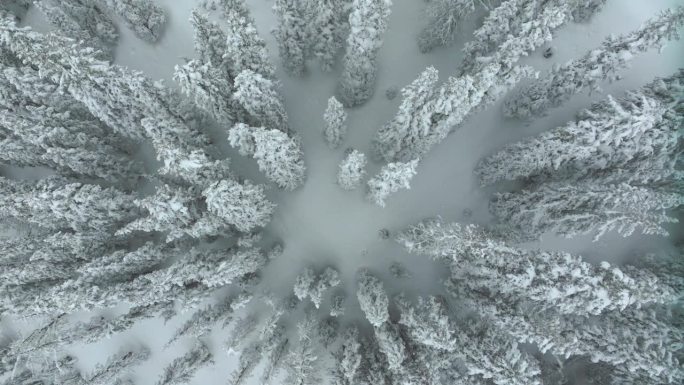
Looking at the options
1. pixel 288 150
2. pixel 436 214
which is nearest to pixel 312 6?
pixel 288 150

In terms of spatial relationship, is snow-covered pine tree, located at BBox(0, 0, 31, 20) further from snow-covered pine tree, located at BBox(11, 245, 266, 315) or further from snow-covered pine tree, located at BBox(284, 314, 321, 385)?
snow-covered pine tree, located at BBox(284, 314, 321, 385)

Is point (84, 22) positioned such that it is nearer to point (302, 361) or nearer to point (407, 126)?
point (407, 126)

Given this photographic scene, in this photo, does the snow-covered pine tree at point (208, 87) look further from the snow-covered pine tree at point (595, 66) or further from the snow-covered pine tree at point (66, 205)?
the snow-covered pine tree at point (595, 66)

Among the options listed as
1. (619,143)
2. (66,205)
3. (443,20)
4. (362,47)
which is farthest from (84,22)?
(619,143)

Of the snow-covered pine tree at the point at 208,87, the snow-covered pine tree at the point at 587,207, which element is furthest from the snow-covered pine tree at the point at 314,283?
Answer: the snow-covered pine tree at the point at 587,207

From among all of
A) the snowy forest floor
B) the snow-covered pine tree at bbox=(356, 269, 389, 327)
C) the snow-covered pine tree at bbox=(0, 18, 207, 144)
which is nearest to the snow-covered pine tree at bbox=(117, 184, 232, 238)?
the snow-covered pine tree at bbox=(0, 18, 207, 144)

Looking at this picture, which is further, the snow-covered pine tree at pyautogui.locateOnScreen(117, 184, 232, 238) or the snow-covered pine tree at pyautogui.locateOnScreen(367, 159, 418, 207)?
the snow-covered pine tree at pyautogui.locateOnScreen(117, 184, 232, 238)
